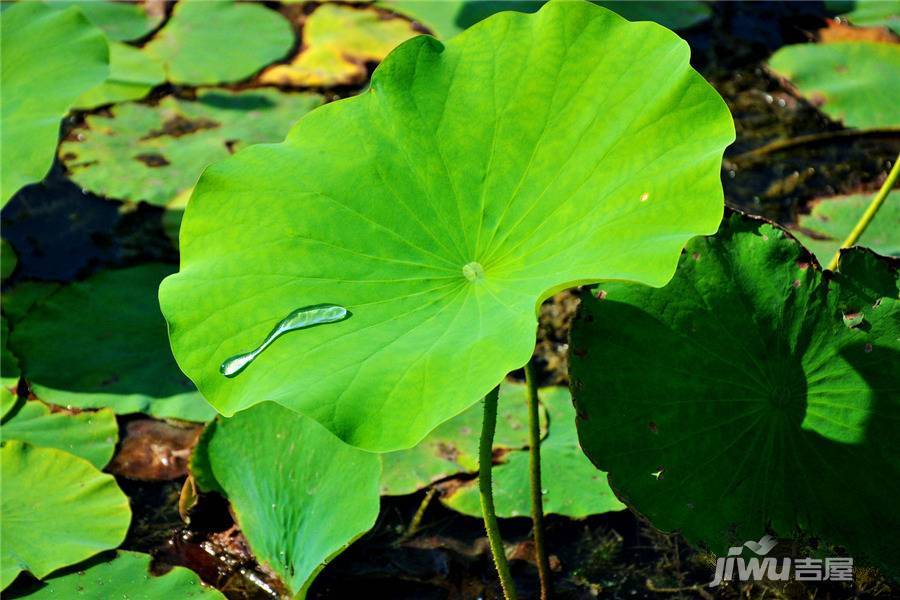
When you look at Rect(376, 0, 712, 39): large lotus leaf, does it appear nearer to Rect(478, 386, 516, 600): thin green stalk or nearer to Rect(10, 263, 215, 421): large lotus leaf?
Rect(10, 263, 215, 421): large lotus leaf

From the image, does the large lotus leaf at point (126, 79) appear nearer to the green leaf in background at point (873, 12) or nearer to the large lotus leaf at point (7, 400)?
the large lotus leaf at point (7, 400)

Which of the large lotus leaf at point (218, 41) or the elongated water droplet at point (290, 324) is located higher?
the elongated water droplet at point (290, 324)

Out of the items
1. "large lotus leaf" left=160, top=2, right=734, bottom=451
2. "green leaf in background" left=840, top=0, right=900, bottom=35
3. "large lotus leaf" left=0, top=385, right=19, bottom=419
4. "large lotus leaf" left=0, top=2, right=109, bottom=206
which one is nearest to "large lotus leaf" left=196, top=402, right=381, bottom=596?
"large lotus leaf" left=160, top=2, right=734, bottom=451

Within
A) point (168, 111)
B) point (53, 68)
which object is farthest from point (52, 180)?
point (53, 68)

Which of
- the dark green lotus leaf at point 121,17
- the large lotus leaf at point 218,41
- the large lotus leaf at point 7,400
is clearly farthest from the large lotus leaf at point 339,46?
the large lotus leaf at point 7,400

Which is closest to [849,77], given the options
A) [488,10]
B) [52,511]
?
[488,10]

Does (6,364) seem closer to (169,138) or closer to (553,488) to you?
(169,138)

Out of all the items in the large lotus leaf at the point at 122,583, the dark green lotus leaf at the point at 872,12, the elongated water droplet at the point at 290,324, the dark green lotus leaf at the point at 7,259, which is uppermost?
the elongated water droplet at the point at 290,324
